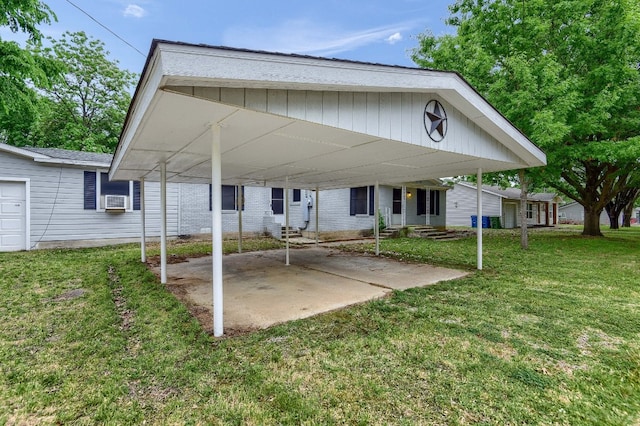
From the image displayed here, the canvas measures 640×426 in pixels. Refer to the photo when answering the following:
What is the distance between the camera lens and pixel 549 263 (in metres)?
8.08

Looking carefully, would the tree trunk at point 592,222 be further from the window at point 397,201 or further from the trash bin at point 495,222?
the trash bin at point 495,222

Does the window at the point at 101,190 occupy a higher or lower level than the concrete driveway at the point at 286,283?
higher

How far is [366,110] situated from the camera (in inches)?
147

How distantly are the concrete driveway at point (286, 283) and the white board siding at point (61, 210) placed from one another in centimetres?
474

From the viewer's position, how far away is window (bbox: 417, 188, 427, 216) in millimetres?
17141

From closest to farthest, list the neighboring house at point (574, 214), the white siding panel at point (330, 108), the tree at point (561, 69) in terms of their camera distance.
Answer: the white siding panel at point (330, 108)
the tree at point (561, 69)
the neighboring house at point (574, 214)

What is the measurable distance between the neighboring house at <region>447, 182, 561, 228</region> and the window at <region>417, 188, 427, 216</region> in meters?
8.64

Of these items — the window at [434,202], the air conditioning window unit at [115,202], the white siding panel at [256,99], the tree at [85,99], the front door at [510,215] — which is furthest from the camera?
the front door at [510,215]

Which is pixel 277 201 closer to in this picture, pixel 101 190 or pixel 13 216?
pixel 101 190

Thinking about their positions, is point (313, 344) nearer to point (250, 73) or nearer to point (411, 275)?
point (250, 73)

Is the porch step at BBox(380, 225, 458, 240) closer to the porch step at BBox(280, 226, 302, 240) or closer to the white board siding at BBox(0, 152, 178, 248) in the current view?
the porch step at BBox(280, 226, 302, 240)

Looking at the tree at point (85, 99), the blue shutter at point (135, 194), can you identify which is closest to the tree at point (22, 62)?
the blue shutter at point (135, 194)

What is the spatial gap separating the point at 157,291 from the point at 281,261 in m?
3.60

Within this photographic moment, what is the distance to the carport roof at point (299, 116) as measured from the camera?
2570mm
